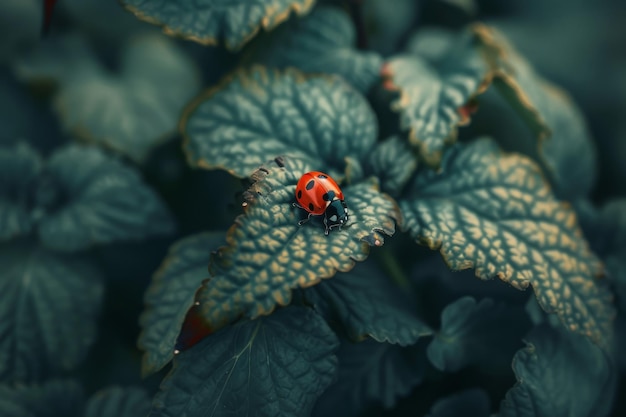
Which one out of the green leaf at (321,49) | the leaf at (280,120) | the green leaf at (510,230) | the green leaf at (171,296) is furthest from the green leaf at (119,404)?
the green leaf at (321,49)

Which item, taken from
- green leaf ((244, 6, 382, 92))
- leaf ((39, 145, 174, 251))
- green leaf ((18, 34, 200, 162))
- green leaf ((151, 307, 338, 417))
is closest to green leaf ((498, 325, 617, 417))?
green leaf ((151, 307, 338, 417))

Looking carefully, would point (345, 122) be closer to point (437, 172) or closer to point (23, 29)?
point (437, 172)

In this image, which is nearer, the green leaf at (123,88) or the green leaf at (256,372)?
the green leaf at (256,372)

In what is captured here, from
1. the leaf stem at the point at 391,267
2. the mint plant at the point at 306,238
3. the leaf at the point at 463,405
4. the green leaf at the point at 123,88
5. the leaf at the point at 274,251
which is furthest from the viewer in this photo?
the green leaf at the point at 123,88

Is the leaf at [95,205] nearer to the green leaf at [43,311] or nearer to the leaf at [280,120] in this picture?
the green leaf at [43,311]

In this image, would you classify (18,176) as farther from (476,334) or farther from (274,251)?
(476,334)

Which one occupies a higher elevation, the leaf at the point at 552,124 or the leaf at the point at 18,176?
the leaf at the point at 552,124

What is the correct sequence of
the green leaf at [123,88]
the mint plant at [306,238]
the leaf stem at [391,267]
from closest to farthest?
the mint plant at [306,238]
the leaf stem at [391,267]
the green leaf at [123,88]

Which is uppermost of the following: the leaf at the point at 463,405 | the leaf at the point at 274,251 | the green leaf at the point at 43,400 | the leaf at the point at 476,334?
the leaf at the point at 274,251
